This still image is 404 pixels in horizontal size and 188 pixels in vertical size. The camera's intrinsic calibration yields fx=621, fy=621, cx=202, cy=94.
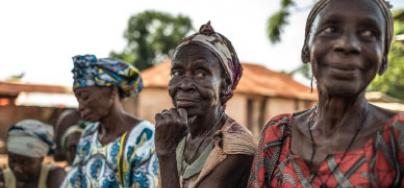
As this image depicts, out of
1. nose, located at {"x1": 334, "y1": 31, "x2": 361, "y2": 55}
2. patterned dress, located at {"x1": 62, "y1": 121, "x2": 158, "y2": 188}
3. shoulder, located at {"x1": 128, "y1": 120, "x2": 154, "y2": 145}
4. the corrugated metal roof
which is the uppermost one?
nose, located at {"x1": 334, "y1": 31, "x2": 361, "y2": 55}

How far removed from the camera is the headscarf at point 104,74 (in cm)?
434

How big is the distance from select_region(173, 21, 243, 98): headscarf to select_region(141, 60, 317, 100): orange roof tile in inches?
569

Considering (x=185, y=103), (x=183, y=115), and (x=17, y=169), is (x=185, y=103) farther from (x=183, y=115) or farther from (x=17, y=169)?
(x=17, y=169)

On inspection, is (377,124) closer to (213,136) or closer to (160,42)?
(213,136)

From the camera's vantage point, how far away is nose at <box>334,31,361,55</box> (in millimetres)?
1840

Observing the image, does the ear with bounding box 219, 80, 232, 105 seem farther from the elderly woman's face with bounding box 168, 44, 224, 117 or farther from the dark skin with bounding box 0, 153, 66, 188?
the dark skin with bounding box 0, 153, 66, 188

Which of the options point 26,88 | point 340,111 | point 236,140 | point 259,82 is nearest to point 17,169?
point 236,140

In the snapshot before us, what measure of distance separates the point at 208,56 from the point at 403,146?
1193mm

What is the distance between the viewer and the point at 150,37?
1650 inches

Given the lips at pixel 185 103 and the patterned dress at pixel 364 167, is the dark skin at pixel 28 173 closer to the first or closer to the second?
the lips at pixel 185 103

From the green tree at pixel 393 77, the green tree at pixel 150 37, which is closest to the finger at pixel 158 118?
the green tree at pixel 393 77

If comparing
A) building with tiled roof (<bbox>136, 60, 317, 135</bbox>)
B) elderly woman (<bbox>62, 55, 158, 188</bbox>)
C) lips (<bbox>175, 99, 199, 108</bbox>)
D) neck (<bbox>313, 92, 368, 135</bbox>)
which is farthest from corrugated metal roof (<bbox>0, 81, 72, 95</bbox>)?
building with tiled roof (<bbox>136, 60, 317, 135</bbox>)

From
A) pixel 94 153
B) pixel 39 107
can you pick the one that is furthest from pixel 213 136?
pixel 39 107

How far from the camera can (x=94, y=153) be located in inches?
169
